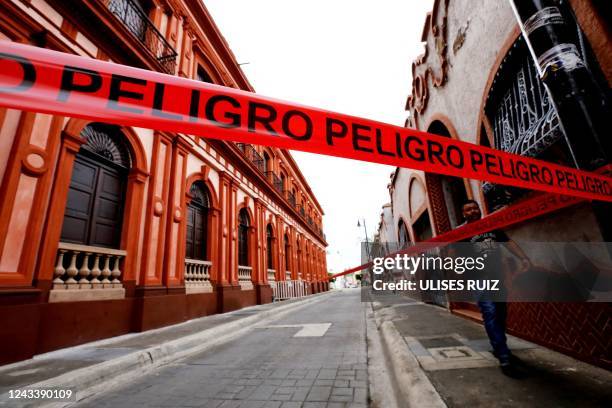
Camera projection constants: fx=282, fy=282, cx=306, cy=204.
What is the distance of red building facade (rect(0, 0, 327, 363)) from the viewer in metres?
3.82

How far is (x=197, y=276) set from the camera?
8.02 metres

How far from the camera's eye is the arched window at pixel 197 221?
8.30m

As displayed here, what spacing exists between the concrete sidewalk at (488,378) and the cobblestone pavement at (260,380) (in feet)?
1.61

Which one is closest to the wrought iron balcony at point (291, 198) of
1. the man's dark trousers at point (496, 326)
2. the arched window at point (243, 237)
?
the arched window at point (243, 237)

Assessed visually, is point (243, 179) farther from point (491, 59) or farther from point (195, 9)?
point (491, 59)

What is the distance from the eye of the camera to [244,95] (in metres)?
1.46

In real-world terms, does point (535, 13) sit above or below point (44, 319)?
above

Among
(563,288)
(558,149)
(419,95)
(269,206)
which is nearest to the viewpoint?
(563,288)

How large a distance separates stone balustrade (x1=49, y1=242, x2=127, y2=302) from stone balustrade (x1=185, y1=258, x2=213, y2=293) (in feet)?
6.96

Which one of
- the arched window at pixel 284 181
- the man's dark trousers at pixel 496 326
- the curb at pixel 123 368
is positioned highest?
the arched window at pixel 284 181

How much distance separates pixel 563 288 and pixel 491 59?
10.5 feet

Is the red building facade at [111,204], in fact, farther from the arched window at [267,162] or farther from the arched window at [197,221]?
the arched window at [267,162]

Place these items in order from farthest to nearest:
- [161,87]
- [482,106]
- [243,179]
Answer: [243,179] < [482,106] < [161,87]

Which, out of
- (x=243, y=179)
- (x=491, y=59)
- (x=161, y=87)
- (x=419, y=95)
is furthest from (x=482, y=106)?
(x=243, y=179)
